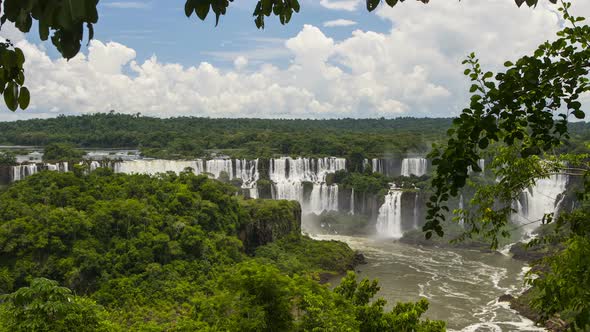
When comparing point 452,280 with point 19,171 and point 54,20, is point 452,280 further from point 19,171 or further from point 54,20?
point 54,20

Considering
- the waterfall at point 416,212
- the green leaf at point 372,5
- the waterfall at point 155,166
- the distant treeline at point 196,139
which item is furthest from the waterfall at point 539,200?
the green leaf at point 372,5

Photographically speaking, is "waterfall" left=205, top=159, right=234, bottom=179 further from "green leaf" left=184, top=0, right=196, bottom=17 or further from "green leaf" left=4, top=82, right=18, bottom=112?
"green leaf" left=4, top=82, right=18, bottom=112

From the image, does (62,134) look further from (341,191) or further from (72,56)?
(72,56)

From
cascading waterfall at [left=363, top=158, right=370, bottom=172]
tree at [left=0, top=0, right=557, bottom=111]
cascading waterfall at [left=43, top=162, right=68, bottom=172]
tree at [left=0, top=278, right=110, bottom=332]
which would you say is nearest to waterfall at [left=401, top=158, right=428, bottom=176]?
cascading waterfall at [left=363, top=158, right=370, bottom=172]

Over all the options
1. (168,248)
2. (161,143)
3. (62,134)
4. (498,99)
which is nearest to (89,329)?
(498,99)

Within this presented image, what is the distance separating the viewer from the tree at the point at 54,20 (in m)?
1.08

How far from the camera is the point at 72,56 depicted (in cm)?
152

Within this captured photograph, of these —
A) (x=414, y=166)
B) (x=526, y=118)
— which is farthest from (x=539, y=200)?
(x=526, y=118)

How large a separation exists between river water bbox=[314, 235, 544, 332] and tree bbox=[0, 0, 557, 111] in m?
17.9

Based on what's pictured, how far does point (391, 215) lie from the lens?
3522 centimetres

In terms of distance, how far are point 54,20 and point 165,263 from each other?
20.4 metres

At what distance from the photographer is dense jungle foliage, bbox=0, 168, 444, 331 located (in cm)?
1038

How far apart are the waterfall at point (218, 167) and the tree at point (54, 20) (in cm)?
3514

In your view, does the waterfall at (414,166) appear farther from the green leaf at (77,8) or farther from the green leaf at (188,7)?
the green leaf at (77,8)
